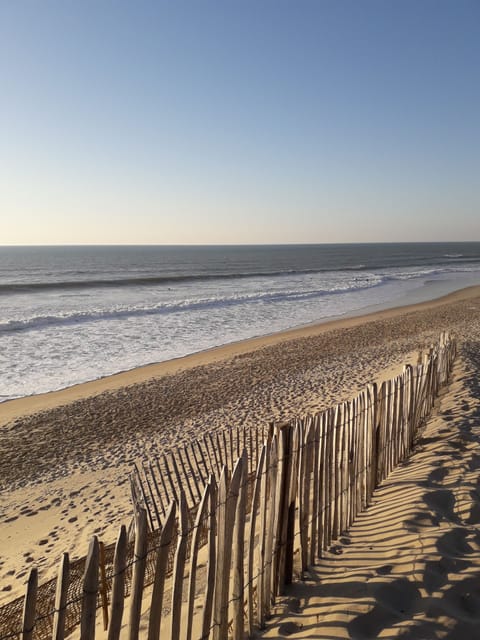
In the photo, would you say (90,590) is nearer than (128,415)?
Yes

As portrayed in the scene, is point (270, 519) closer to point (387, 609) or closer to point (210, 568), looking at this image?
point (210, 568)

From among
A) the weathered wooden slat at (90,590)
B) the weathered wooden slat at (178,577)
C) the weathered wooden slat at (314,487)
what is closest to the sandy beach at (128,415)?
the weathered wooden slat at (314,487)

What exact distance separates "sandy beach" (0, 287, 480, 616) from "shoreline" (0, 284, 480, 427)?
58mm

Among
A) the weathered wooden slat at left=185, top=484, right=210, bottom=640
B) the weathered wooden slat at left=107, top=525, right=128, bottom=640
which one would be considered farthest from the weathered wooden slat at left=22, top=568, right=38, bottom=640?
the weathered wooden slat at left=185, top=484, right=210, bottom=640

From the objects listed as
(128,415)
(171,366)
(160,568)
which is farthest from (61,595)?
(171,366)

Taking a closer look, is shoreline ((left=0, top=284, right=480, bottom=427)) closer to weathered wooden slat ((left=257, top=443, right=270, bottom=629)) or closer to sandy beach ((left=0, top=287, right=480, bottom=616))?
sandy beach ((left=0, top=287, right=480, bottom=616))

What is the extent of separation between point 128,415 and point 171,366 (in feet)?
15.1

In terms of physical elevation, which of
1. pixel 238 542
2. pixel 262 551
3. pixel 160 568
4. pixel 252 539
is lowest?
pixel 262 551

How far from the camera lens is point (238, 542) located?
2.99 m

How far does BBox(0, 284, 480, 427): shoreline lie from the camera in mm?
11055

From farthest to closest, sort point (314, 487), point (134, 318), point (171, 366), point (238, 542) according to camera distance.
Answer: point (134, 318) < point (171, 366) < point (314, 487) < point (238, 542)

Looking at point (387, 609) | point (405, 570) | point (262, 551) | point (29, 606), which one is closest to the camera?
point (29, 606)

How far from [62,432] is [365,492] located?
21.9 ft

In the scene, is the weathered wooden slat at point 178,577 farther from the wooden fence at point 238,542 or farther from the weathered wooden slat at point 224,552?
the weathered wooden slat at point 224,552
